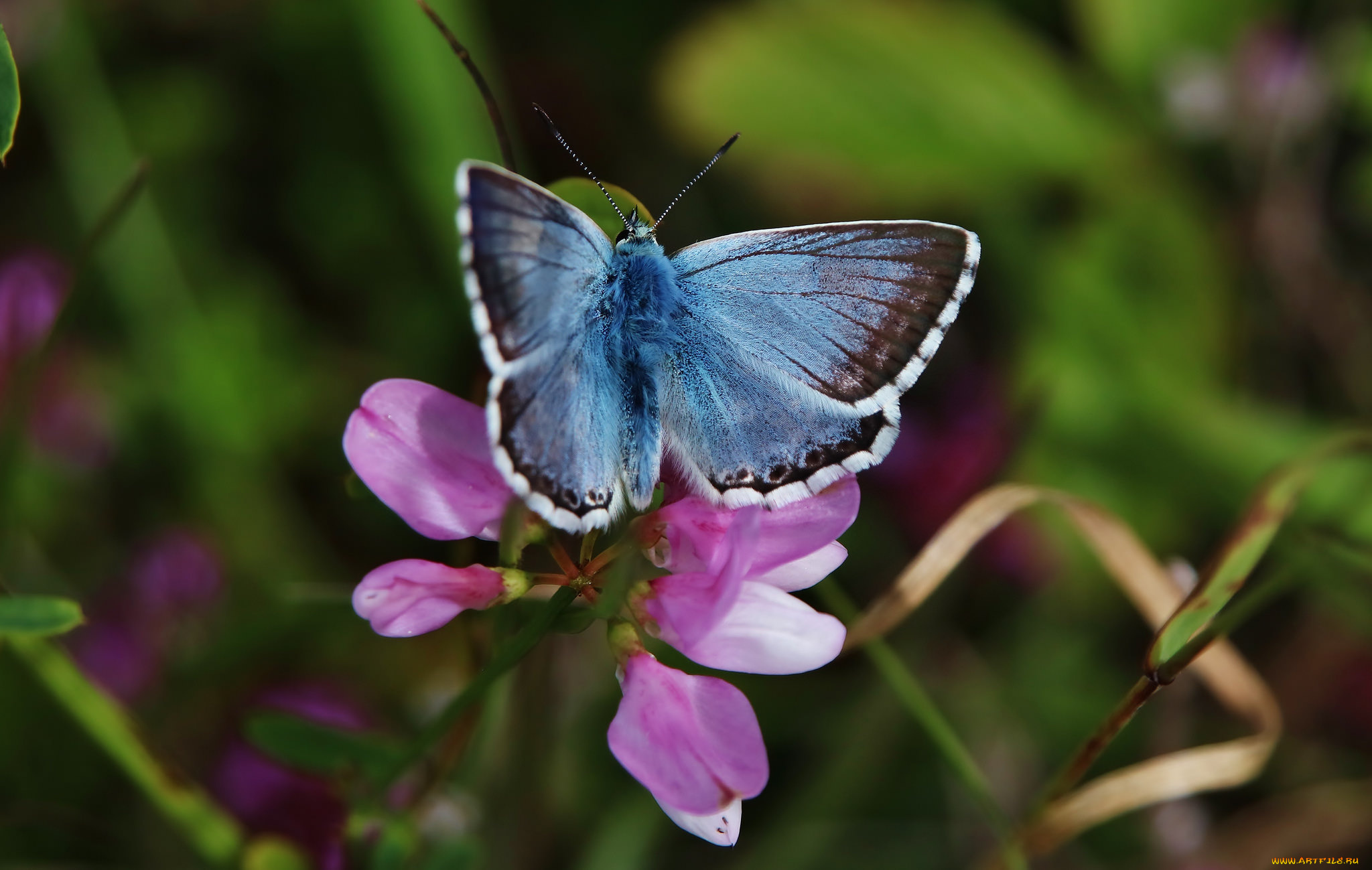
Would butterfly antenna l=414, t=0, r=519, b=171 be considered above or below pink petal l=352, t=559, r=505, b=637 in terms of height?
above

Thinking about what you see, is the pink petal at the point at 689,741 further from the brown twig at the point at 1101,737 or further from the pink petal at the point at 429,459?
the brown twig at the point at 1101,737

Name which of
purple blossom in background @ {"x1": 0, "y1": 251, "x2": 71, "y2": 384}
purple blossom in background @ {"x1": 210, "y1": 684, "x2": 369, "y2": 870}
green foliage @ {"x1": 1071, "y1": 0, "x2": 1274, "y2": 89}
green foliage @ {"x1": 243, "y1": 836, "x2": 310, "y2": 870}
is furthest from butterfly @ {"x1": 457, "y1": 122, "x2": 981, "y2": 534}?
green foliage @ {"x1": 1071, "y1": 0, "x2": 1274, "y2": 89}

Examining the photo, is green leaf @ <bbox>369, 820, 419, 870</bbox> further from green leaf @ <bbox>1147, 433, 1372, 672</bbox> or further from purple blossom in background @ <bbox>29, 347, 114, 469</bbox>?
purple blossom in background @ <bbox>29, 347, 114, 469</bbox>

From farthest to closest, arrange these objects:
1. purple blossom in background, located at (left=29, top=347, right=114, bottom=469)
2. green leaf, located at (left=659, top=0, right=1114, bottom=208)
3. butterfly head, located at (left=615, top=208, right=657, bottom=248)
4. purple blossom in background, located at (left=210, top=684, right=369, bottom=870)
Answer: green leaf, located at (left=659, top=0, right=1114, bottom=208) < purple blossom in background, located at (left=29, top=347, right=114, bottom=469) < purple blossom in background, located at (left=210, top=684, right=369, bottom=870) < butterfly head, located at (left=615, top=208, right=657, bottom=248)

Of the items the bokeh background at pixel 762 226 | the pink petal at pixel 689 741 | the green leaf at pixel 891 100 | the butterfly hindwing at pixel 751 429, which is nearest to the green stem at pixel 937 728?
the butterfly hindwing at pixel 751 429

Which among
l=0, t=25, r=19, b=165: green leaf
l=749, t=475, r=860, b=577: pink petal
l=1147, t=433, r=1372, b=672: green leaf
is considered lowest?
l=1147, t=433, r=1372, b=672: green leaf

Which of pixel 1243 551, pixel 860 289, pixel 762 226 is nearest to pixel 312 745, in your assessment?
pixel 860 289
